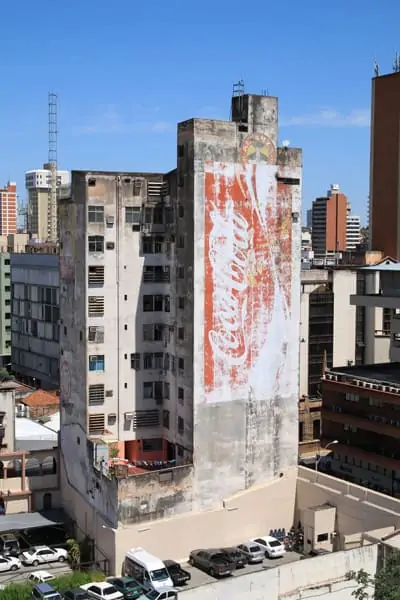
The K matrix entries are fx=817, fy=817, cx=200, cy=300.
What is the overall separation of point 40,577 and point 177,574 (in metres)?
7.35

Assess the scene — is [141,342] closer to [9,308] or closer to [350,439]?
[350,439]

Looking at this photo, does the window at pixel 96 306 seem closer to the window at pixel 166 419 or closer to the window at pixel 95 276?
the window at pixel 95 276

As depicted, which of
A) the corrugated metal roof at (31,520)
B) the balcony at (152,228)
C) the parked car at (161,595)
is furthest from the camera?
the balcony at (152,228)

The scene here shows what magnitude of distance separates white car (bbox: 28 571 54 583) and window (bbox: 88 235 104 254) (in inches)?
747

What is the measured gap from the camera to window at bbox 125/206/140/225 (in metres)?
51.6

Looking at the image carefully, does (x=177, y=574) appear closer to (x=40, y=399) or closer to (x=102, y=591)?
(x=102, y=591)

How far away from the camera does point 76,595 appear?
40.2 m

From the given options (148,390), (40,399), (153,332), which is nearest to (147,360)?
(153,332)

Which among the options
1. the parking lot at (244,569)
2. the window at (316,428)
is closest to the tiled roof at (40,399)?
the window at (316,428)

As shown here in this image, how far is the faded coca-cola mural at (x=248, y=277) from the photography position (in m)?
49.5

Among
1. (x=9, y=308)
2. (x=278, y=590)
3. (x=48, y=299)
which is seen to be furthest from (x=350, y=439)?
(x=9, y=308)

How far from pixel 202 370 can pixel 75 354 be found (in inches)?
346

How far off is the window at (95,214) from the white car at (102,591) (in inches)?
840

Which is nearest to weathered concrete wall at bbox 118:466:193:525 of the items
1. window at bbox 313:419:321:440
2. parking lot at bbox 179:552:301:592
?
parking lot at bbox 179:552:301:592
